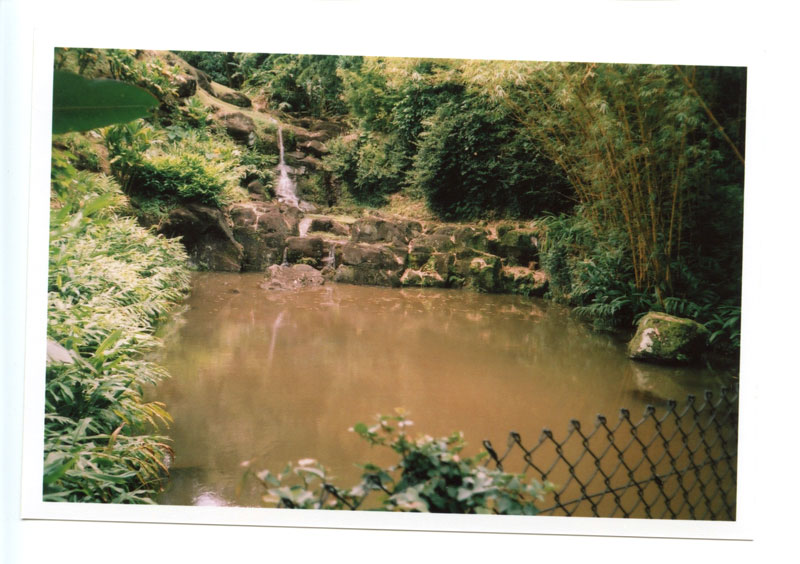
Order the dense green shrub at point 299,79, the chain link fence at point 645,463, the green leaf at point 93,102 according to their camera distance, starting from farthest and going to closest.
Result: the dense green shrub at point 299,79
the chain link fence at point 645,463
the green leaf at point 93,102

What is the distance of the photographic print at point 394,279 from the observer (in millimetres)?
2010

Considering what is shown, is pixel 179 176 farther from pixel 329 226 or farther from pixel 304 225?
pixel 329 226

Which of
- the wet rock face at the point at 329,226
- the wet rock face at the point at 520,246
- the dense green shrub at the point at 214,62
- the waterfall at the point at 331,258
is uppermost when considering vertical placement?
the dense green shrub at the point at 214,62

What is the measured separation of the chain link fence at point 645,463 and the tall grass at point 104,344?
1451mm

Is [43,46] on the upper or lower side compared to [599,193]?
upper

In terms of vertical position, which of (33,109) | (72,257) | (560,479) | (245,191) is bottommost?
(560,479)

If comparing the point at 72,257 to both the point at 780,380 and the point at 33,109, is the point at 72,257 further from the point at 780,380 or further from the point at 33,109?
the point at 780,380

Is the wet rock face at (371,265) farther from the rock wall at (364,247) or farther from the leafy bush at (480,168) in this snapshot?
the leafy bush at (480,168)

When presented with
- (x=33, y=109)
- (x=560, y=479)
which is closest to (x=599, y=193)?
(x=560, y=479)

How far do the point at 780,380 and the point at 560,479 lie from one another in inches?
38.9

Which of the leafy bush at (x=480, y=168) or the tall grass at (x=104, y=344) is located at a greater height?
the leafy bush at (x=480, y=168)

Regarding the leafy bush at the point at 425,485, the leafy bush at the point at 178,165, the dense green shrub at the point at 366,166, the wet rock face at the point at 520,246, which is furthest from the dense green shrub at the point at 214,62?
the leafy bush at the point at 425,485

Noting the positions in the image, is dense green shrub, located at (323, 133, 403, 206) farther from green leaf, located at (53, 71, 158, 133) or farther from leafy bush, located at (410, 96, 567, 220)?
green leaf, located at (53, 71, 158, 133)

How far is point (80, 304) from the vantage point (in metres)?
2.07
